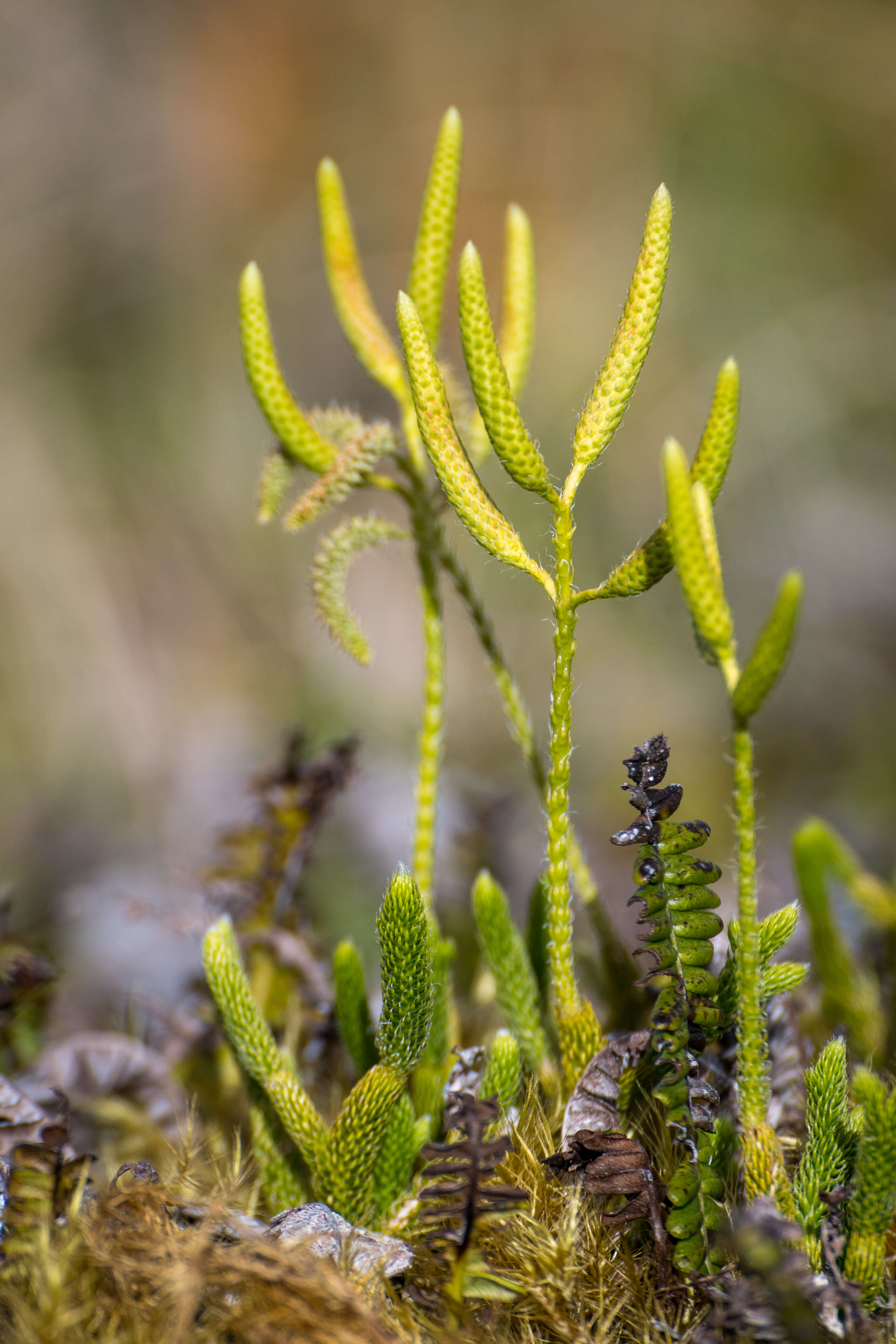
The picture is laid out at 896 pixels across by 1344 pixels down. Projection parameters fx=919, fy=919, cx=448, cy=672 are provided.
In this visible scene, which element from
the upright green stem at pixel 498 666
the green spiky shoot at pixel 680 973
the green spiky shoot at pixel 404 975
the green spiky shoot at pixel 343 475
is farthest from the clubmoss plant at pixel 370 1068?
the green spiky shoot at pixel 343 475

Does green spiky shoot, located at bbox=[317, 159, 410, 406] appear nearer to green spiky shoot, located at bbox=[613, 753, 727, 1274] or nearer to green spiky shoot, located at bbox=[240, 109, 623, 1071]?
green spiky shoot, located at bbox=[240, 109, 623, 1071]

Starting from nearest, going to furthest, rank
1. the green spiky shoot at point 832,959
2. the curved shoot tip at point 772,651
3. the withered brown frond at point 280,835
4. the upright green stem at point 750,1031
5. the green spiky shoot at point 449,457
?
the curved shoot tip at point 772,651
the upright green stem at point 750,1031
the green spiky shoot at point 449,457
the green spiky shoot at point 832,959
the withered brown frond at point 280,835

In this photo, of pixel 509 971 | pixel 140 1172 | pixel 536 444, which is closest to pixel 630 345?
pixel 536 444

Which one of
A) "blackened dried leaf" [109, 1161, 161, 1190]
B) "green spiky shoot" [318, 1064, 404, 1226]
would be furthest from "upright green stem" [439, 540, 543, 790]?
"blackened dried leaf" [109, 1161, 161, 1190]

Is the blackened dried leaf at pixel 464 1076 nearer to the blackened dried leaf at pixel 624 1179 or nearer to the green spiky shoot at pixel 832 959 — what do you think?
the blackened dried leaf at pixel 624 1179

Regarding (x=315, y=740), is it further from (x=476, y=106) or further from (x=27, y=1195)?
(x=476, y=106)

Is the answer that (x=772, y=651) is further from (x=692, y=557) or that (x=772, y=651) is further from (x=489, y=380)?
(x=489, y=380)

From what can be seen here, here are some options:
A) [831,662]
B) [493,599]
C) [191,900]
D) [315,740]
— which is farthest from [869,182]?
[191,900]
